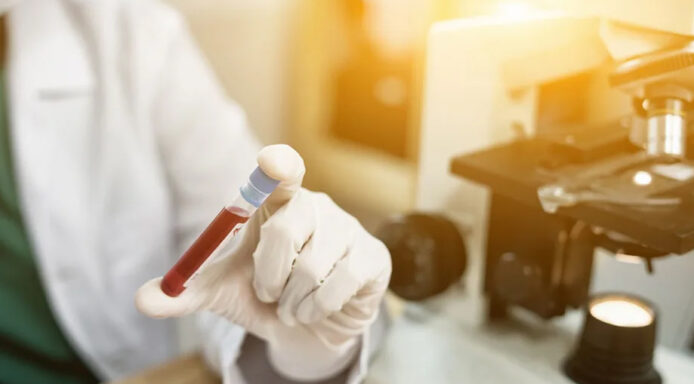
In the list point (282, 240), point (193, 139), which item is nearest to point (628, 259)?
point (282, 240)

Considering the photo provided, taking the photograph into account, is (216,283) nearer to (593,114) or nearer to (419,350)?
(419,350)

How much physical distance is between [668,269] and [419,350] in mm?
287

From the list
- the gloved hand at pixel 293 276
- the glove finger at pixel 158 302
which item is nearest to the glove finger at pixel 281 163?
the gloved hand at pixel 293 276

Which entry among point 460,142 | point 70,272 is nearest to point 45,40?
point 70,272

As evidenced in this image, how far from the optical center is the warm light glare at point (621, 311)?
0.72 meters

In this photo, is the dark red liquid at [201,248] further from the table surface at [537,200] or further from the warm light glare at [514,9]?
the warm light glare at [514,9]

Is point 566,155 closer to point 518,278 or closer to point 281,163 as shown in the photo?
point 518,278

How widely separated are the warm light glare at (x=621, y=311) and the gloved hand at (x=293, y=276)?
10.7 inches

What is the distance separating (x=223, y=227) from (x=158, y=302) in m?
0.08

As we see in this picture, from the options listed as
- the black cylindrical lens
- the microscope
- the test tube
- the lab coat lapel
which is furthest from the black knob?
the lab coat lapel

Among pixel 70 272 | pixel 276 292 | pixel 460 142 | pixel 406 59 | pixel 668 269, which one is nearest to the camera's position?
pixel 276 292

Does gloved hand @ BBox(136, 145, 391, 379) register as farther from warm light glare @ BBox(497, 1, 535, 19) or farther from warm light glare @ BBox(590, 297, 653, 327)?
warm light glare @ BBox(497, 1, 535, 19)

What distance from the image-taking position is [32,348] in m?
0.97

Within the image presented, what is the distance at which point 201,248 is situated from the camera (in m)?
0.50
